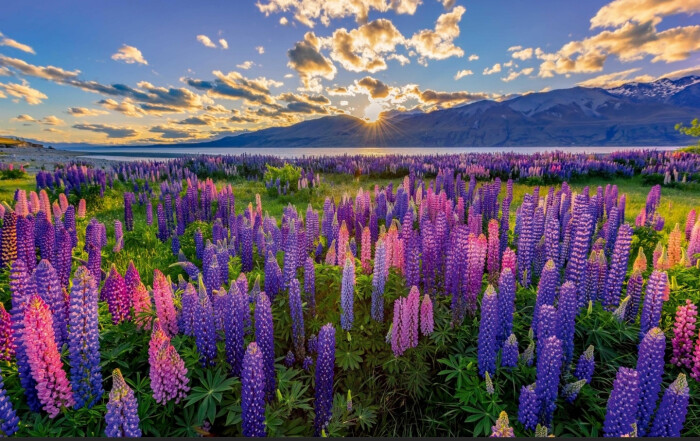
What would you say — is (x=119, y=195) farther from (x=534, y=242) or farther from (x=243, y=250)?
(x=534, y=242)

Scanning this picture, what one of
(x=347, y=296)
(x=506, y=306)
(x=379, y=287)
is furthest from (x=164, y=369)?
(x=506, y=306)

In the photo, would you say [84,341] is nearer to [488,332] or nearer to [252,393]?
[252,393]

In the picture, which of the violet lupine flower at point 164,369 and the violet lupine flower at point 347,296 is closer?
the violet lupine flower at point 164,369

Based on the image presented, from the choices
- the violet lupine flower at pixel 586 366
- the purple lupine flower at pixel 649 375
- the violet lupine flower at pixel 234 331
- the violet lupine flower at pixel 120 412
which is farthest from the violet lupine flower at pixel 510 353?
the violet lupine flower at pixel 120 412

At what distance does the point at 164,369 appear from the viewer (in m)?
2.50

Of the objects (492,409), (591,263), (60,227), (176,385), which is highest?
(60,227)

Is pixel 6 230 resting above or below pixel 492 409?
above

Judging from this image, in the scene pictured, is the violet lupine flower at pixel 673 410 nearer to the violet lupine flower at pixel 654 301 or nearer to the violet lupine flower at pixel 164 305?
the violet lupine flower at pixel 654 301

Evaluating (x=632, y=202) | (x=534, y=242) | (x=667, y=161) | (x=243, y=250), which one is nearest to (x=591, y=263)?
(x=534, y=242)

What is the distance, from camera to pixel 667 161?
70.7ft

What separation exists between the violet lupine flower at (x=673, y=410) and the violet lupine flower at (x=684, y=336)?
132cm

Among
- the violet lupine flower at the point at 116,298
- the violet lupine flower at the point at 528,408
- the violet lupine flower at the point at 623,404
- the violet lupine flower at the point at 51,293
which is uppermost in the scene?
the violet lupine flower at the point at 51,293

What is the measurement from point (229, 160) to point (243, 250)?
22.7 m

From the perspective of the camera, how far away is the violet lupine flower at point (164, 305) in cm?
314
